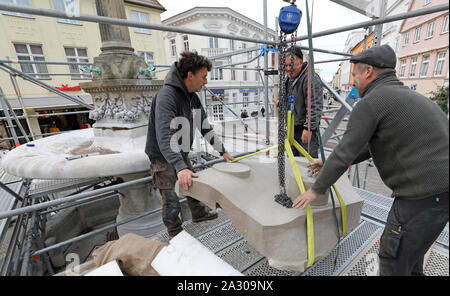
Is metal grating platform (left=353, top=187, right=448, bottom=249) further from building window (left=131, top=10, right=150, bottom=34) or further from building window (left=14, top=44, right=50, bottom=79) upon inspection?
building window (left=131, top=10, right=150, bottom=34)

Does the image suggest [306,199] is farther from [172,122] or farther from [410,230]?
[172,122]

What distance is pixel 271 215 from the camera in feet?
4.36

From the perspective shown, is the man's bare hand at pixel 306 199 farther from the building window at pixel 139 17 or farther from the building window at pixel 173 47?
the building window at pixel 173 47

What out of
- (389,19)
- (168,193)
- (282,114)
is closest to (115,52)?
(168,193)

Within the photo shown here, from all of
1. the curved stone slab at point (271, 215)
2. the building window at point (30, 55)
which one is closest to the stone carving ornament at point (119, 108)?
the curved stone slab at point (271, 215)

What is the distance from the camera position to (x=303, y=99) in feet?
9.14

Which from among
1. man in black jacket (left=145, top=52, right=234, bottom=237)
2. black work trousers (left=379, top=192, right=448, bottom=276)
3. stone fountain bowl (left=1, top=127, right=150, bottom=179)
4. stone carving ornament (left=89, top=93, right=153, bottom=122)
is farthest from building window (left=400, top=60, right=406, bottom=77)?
stone carving ornament (left=89, top=93, right=153, bottom=122)

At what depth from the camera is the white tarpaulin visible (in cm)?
215

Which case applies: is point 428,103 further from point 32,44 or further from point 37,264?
point 32,44

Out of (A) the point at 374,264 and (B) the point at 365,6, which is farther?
(B) the point at 365,6

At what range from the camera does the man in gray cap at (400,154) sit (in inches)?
38.9

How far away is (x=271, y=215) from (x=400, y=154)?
779mm

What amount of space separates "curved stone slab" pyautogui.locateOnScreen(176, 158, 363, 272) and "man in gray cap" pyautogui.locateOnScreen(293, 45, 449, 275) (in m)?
0.18

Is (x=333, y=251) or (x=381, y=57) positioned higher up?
(x=381, y=57)
